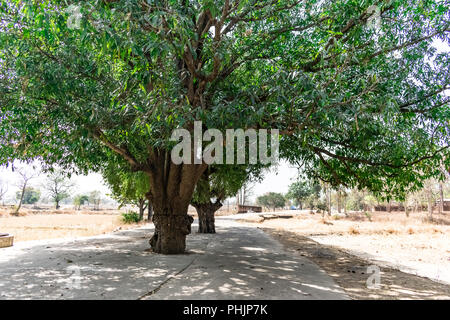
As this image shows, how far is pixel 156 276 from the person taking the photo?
22.8 feet

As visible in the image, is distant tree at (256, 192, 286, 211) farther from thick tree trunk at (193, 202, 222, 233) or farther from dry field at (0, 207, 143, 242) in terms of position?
thick tree trunk at (193, 202, 222, 233)

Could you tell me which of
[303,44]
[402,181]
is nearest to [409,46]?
[303,44]

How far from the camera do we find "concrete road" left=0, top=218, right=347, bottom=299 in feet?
18.4

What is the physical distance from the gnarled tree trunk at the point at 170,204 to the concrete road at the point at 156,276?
0.53 meters

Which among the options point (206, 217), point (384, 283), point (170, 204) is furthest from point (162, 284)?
point (206, 217)

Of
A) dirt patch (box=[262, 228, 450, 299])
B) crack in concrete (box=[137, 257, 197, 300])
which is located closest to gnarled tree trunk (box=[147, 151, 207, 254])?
crack in concrete (box=[137, 257, 197, 300])

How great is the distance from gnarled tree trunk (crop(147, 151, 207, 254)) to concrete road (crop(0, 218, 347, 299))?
529 mm

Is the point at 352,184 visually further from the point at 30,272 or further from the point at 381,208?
the point at 381,208

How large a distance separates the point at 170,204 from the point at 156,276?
3.37 metres

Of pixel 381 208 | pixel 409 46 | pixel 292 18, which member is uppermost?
pixel 292 18

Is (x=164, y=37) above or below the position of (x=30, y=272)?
above

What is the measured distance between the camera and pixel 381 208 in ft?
195
